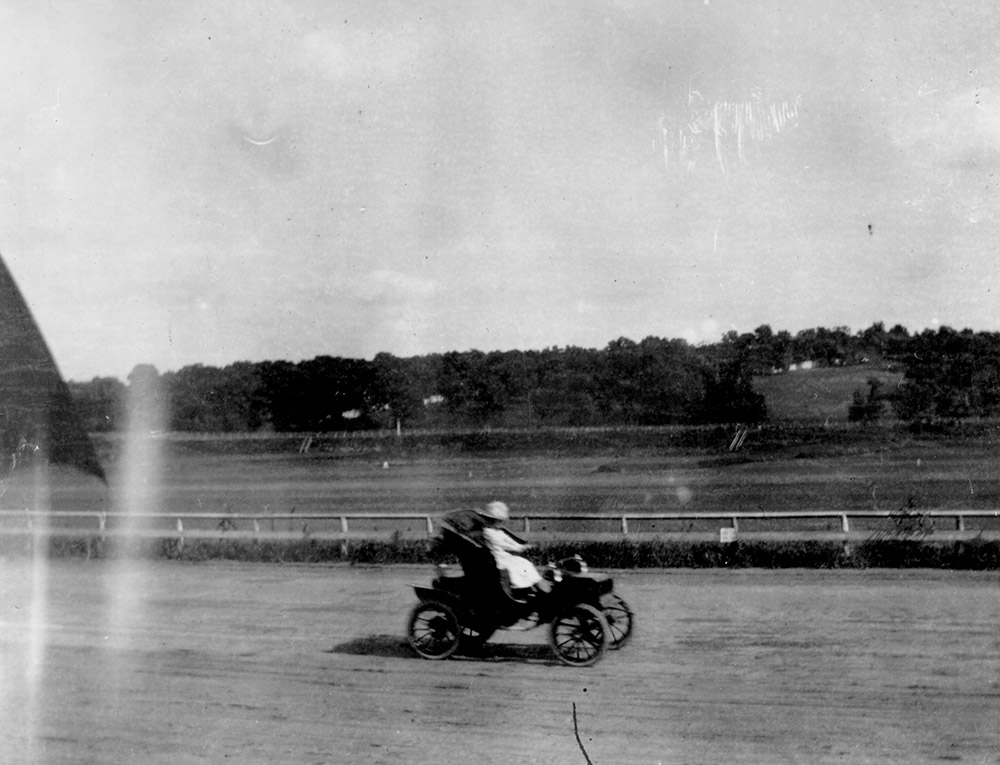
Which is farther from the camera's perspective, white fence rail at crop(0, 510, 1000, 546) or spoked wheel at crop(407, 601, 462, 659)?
white fence rail at crop(0, 510, 1000, 546)

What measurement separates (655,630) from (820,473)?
69.2ft

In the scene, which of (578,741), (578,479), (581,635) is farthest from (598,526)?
(578,741)

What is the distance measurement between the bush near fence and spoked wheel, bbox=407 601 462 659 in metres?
6.32

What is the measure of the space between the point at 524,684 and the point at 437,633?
1.24 metres

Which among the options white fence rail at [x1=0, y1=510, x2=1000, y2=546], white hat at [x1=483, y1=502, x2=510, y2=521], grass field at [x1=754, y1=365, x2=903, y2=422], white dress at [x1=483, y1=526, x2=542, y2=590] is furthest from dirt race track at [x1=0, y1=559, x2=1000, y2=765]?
grass field at [x1=754, y1=365, x2=903, y2=422]

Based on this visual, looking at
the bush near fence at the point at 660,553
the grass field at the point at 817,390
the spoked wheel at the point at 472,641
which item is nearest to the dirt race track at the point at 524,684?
the spoked wheel at the point at 472,641

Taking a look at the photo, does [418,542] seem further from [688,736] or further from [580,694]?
[688,736]

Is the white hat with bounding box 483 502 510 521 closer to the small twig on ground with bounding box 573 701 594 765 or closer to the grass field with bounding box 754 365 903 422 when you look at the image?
the small twig on ground with bounding box 573 701 594 765

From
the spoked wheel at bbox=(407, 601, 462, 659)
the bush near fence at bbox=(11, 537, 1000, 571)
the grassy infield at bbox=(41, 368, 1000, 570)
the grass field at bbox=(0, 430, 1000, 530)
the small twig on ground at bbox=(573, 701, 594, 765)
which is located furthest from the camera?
the grass field at bbox=(0, 430, 1000, 530)

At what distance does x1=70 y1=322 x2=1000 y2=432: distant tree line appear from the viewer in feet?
88.9

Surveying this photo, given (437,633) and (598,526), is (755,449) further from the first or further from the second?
(437,633)

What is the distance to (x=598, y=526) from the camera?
2170 cm

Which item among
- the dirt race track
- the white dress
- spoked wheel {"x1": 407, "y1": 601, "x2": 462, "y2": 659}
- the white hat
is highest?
the white hat

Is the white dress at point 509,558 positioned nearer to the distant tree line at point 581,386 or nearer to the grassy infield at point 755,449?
the grassy infield at point 755,449
